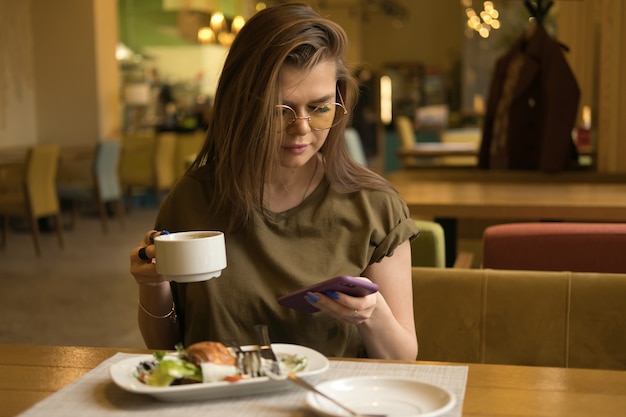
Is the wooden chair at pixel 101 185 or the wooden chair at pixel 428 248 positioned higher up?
the wooden chair at pixel 428 248

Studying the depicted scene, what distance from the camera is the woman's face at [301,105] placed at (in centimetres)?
159

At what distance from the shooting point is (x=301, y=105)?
5.24 ft

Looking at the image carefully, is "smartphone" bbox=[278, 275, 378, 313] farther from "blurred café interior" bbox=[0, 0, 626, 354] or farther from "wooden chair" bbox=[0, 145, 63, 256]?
"wooden chair" bbox=[0, 145, 63, 256]

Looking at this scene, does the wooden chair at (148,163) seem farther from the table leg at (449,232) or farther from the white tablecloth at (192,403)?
the white tablecloth at (192,403)

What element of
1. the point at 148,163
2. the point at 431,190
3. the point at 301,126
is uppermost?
the point at 301,126

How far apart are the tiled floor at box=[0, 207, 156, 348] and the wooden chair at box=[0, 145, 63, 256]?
0.94 ft

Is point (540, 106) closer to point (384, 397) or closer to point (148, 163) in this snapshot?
point (384, 397)

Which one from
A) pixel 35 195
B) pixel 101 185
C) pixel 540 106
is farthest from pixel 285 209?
pixel 101 185

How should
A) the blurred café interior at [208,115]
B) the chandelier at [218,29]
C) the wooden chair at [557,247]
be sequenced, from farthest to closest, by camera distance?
the chandelier at [218,29], the blurred café interior at [208,115], the wooden chair at [557,247]

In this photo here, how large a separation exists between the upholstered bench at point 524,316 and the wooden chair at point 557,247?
41 centimetres

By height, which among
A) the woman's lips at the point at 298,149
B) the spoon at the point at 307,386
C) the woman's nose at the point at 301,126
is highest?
the woman's nose at the point at 301,126

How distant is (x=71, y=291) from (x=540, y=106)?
3.23 metres

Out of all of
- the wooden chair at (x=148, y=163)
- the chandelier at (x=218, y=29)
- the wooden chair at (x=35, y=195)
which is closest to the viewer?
the wooden chair at (x=35, y=195)

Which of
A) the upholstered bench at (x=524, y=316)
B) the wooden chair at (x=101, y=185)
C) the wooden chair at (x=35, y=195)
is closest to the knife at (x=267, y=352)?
the upholstered bench at (x=524, y=316)
